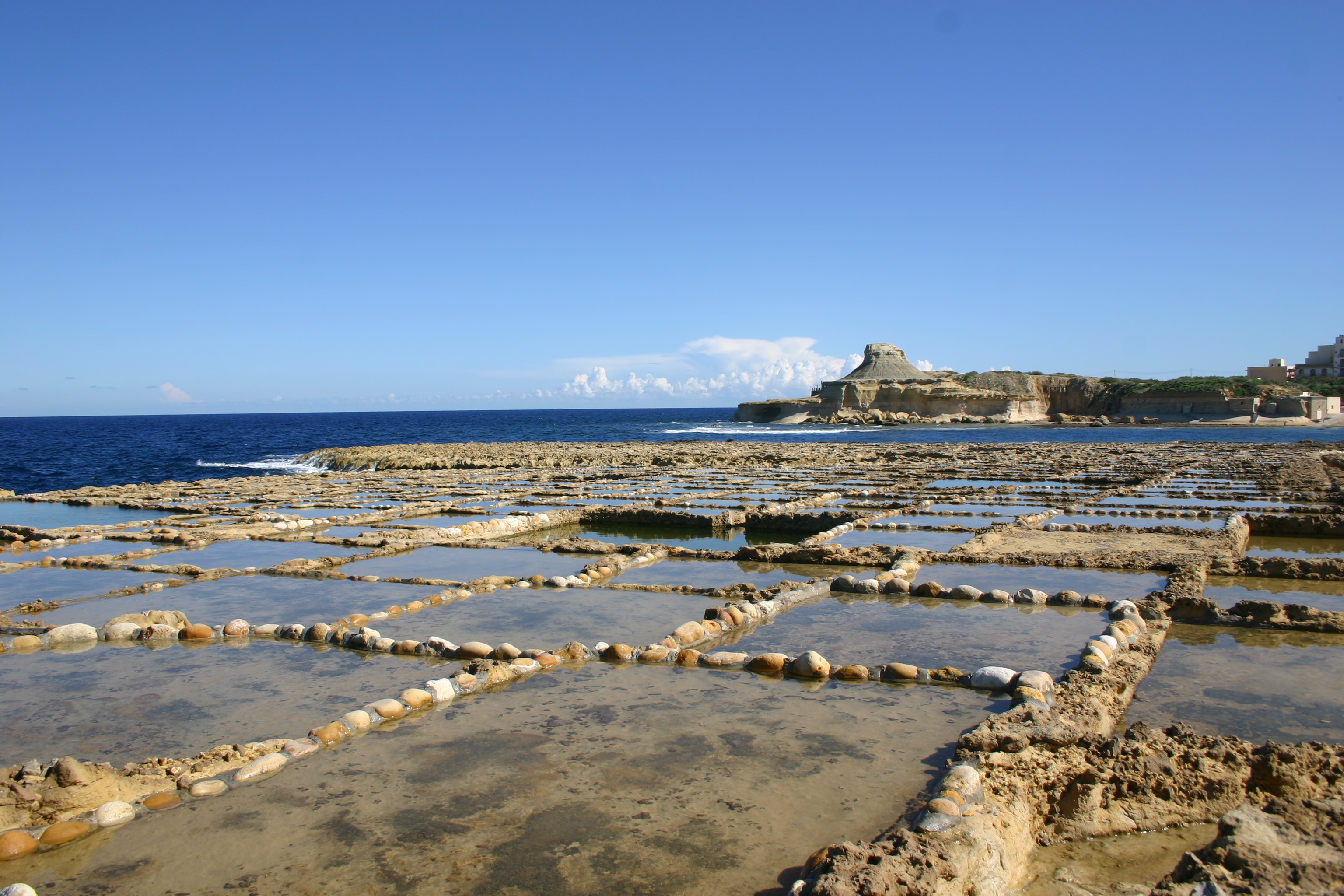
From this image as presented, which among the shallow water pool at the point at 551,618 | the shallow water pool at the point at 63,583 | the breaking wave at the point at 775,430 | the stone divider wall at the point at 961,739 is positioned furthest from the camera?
the breaking wave at the point at 775,430

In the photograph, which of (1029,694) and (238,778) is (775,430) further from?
(238,778)

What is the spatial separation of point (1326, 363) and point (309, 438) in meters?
124

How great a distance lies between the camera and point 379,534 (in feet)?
37.6

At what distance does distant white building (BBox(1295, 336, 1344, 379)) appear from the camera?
107062 millimetres

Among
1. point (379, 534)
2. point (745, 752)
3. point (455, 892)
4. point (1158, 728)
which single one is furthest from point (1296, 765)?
point (379, 534)

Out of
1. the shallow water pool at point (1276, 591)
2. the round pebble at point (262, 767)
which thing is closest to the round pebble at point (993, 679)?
the shallow water pool at point (1276, 591)

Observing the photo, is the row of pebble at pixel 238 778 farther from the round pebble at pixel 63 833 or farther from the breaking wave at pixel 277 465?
the breaking wave at pixel 277 465

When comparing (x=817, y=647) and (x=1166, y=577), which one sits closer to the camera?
(x=817, y=647)

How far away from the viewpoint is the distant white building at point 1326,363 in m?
107

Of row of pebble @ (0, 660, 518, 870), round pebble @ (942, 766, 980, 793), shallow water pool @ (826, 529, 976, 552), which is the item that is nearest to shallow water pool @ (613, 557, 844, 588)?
shallow water pool @ (826, 529, 976, 552)

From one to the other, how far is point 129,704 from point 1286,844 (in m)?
5.51

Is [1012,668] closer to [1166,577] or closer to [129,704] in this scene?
[1166,577]

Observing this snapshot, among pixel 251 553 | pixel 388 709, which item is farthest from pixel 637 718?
pixel 251 553

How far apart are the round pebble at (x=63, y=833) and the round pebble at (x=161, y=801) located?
0.22 m
